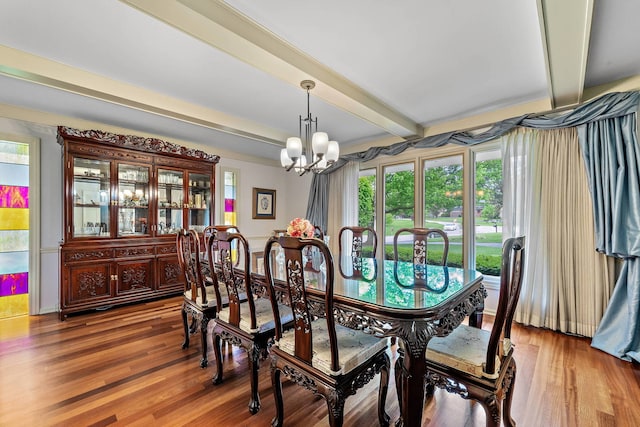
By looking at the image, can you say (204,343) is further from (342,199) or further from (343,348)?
(342,199)

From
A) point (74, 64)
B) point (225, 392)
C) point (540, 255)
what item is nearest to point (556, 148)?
point (540, 255)

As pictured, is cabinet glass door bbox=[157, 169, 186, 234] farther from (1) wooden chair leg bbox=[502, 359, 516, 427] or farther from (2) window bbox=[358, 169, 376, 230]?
(1) wooden chair leg bbox=[502, 359, 516, 427]

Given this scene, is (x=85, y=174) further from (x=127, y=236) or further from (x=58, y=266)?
(x=58, y=266)

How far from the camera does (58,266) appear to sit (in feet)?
11.2

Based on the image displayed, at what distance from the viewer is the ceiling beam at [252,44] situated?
155cm

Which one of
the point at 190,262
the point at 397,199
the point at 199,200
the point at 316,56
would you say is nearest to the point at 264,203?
the point at 199,200

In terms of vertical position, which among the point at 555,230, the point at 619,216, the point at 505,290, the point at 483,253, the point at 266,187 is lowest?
the point at 483,253

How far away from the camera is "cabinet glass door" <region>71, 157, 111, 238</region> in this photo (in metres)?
3.32

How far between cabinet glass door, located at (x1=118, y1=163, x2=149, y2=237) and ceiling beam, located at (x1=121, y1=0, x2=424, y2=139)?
2.67 m

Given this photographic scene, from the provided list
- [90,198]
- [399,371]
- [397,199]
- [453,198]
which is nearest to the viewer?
[399,371]

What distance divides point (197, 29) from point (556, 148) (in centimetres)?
343

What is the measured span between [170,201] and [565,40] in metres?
4.53

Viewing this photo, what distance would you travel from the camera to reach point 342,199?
474 cm

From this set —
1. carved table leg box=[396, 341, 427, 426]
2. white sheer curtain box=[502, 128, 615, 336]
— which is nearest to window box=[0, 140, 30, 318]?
carved table leg box=[396, 341, 427, 426]
